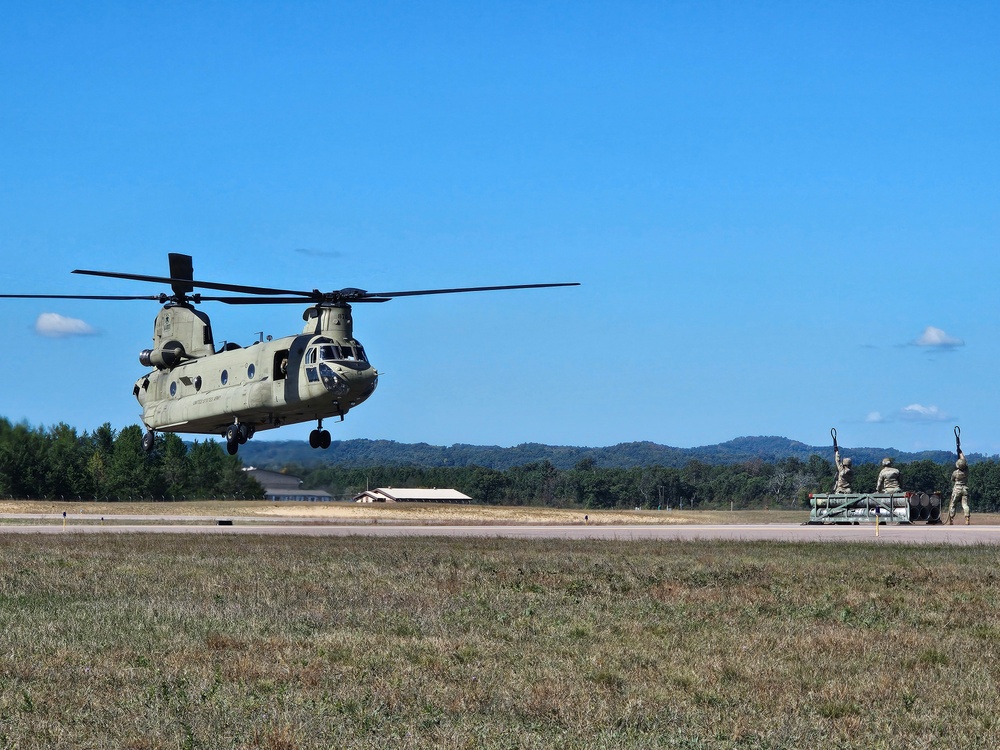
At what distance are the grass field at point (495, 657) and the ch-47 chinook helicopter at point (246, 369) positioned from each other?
10.5 meters

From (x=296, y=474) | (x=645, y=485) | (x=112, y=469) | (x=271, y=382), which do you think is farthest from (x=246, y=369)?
(x=645, y=485)

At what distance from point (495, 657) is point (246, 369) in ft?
82.2

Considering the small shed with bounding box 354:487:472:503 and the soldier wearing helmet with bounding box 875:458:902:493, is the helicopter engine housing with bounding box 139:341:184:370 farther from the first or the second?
the small shed with bounding box 354:487:472:503

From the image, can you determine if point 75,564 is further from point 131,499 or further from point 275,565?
point 131,499

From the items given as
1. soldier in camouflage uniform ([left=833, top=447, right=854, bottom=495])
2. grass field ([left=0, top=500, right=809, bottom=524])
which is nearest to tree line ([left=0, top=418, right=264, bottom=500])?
grass field ([left=0, top=500, right=809, bottom=524])

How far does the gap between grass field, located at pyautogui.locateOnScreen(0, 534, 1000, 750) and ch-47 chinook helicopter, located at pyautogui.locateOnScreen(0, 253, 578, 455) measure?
1054 centimetres

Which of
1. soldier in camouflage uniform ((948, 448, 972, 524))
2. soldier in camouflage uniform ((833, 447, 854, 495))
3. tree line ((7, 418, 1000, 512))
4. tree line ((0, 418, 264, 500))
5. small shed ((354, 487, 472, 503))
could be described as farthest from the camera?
small shed ((354, 487, 472, 503))

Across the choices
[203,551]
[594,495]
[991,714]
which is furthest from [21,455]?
[594,495]

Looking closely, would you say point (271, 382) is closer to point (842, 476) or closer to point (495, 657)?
point (495, 657)

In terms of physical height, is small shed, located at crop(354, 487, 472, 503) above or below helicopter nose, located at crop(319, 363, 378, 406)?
below

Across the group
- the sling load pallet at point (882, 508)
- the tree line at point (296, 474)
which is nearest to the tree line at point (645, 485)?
the tree line at point (296, 474)

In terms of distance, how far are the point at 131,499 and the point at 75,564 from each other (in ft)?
288

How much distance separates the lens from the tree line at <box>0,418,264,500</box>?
332 feet

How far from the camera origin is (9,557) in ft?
91.8
